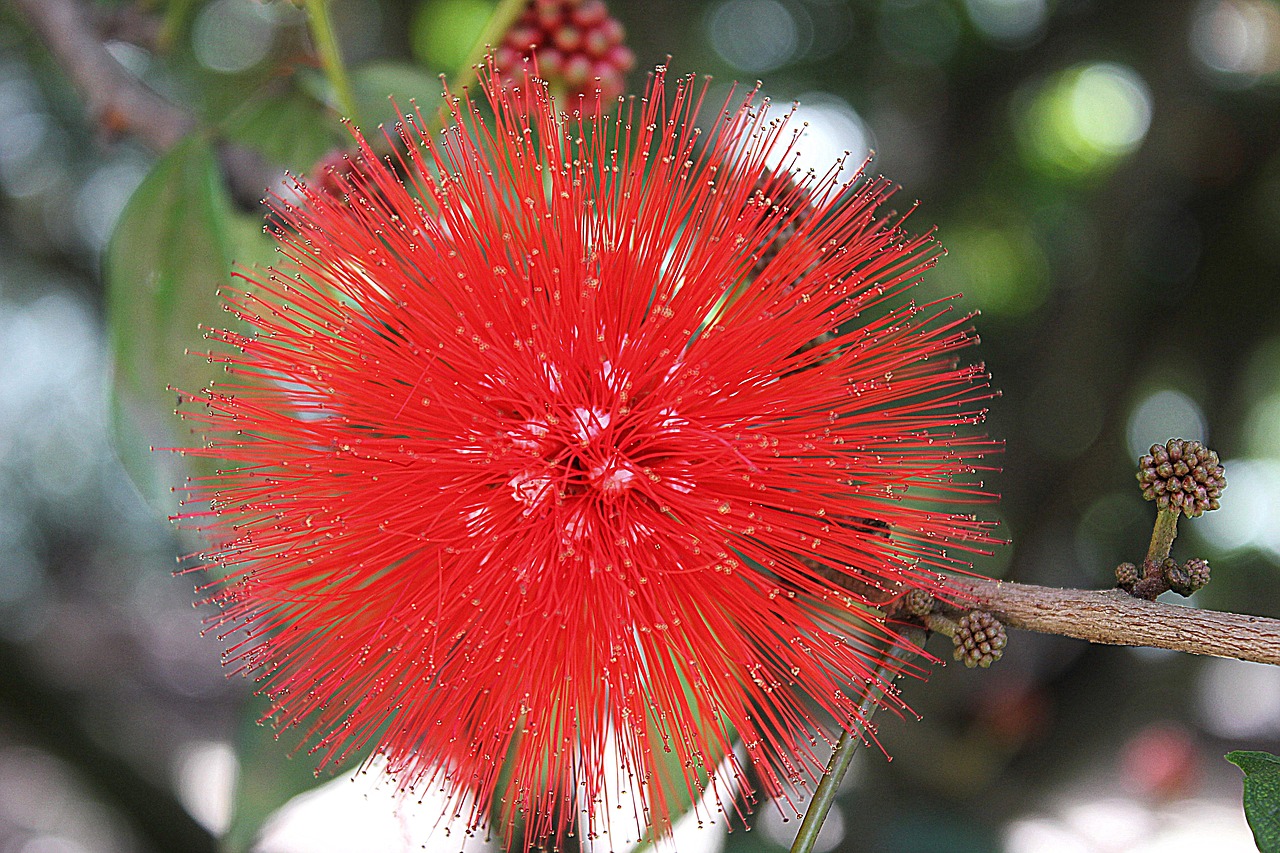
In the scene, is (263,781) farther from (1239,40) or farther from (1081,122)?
(1239,40)

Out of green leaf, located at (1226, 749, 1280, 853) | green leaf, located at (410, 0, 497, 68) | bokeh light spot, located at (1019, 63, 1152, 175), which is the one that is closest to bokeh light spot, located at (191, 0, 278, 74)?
green leaf, located at (410, 0, 497, 68)

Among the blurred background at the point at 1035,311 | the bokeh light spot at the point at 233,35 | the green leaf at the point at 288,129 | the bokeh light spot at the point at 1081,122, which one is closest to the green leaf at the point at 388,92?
the green leaf at the point at 288,129

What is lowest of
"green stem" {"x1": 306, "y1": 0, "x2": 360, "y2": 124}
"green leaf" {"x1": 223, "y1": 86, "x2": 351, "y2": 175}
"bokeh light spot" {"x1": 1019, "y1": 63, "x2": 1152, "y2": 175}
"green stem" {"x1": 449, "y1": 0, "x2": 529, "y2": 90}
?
"green leaf" {"x1": 223, "y1": 86, "x2": 351, "y2": 175}

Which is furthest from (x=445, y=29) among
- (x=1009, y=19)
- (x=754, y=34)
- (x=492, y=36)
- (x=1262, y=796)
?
(x=1262, y=796)

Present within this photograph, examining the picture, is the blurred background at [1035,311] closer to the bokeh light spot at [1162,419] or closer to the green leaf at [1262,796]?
the bokeh light spot at [1162,419]

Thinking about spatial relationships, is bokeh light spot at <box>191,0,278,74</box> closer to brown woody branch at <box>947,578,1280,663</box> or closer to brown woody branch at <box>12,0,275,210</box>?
brown woody branch at <box>12,0,275,210</box>

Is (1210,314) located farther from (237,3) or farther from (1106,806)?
(237,3)
